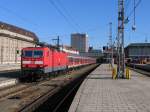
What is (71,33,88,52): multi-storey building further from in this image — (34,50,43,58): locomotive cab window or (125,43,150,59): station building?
(34,50,43,58): locomotive cab window

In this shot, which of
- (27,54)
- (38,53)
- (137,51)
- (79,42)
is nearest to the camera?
(38,53)

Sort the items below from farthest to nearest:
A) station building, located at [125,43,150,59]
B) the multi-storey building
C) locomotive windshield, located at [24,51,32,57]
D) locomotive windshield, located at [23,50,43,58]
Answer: station building, located at [125,43,150,59] < the multi-storey building < locomotive windshield, located at [24,51,32,57] < locomotive windshield, located at [23,50,43,58]

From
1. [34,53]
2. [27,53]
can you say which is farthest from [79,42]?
[34,53]

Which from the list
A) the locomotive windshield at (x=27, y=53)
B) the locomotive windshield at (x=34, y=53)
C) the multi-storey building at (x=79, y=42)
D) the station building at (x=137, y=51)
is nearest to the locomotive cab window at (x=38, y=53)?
the locomotive windshield at (x=34, y=53)

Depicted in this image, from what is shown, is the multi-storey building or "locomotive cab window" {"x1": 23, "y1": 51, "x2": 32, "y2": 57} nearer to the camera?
"locomotive cab window" {"x1": 23, "y1": 51, "x2": 32, "y2": 57}

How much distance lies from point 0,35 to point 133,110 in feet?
238

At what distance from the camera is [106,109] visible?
13.4 m

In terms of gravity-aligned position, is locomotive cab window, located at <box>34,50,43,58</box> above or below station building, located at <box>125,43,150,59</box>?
below

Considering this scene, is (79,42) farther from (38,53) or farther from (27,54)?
(38,53)

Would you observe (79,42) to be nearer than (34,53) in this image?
No

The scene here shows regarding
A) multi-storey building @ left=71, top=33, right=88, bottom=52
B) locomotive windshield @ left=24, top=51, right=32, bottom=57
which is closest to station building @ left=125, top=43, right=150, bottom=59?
multi-storey building @ left=71, top=33, right=88, bottom=52

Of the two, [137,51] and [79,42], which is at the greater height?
[79,42]

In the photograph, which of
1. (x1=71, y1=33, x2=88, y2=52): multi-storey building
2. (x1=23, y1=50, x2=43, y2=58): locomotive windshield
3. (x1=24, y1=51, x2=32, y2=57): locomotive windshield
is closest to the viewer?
(x1=23, y1=50, x2=43, y2=58): locomotive windshield

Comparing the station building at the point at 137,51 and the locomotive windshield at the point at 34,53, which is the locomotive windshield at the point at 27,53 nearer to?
the locomotive windshield at the point at 34,53
